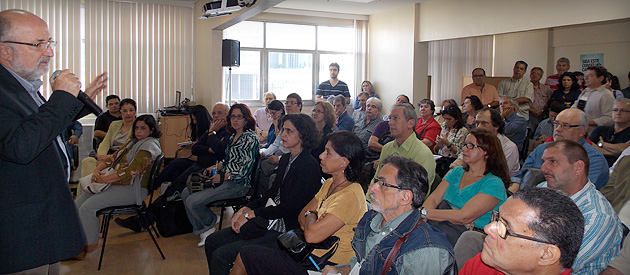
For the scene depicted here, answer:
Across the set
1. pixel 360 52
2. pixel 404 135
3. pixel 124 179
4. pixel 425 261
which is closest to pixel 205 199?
pixel 124 179

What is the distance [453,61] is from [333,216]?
865 centimetres

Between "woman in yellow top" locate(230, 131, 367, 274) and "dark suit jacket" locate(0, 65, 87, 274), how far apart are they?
1100 mm

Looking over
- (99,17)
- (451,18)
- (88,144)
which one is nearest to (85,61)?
(99,17)

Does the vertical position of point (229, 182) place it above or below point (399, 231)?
below

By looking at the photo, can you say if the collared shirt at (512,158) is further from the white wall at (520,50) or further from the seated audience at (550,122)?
the white wall at (520,50)

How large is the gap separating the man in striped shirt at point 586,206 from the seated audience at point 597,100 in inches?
124

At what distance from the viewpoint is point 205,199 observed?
13.7 feet

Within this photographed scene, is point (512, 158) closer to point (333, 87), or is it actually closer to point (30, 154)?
point (30, 154)

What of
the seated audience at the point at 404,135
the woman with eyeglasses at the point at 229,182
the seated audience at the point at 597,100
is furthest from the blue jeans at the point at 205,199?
the seated audience at the point at 597,100

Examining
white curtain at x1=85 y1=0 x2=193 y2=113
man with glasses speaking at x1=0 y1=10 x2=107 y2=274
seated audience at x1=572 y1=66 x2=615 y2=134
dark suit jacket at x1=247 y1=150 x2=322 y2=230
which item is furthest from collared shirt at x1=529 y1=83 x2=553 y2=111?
man with glasses speaking at x1=0 y1=10 x2=107 y2=274

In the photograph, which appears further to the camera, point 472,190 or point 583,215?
A: point 472,190

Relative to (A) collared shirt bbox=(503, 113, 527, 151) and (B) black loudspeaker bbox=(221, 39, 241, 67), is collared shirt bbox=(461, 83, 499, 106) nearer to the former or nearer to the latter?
(A) collared shirt bbox=(503, 113, 527, 151)

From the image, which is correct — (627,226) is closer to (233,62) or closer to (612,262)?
(612,262)

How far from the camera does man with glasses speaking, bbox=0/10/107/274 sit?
1464mm
